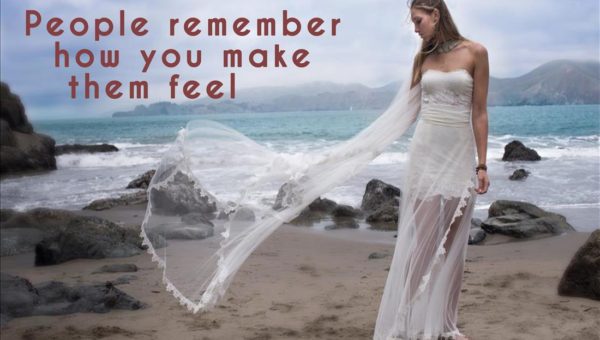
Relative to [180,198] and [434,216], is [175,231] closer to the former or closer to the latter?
[180,198]

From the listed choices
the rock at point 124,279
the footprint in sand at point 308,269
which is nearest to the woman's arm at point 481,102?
the footprint in sand at point 308,269

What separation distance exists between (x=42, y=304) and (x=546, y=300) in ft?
12.4

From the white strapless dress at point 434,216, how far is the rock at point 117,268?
9.55 ft

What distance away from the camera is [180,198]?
4.11 metres

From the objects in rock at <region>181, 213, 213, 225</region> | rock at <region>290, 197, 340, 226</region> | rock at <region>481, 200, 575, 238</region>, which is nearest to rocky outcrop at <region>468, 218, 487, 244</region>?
rock at <region>481, 200, 575, 238</region>

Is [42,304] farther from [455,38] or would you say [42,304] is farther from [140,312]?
[455,38]

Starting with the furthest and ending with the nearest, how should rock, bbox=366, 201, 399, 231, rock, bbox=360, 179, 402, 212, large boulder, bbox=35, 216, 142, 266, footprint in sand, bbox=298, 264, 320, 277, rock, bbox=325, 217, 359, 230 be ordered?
1. rock, bbox=360, 179, 402, 212
2. rock, bbox=366, 201, 399, 231
3. rock, bbox=325, 217, 359, 230
4. large boulder, bbox=35, 216, 142, 266
5. footprint in sand, bbox=298, 264, 320, 277

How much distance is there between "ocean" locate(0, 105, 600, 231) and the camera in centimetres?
1314

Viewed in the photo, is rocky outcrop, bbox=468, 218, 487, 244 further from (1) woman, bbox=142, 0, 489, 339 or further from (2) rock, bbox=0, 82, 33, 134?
(2) rock, bbox=0, 82, 33, 134

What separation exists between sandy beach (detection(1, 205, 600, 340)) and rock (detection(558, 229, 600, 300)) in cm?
10

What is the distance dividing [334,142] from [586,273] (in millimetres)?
27849

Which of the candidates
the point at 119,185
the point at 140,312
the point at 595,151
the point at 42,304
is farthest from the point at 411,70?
the point at 595,151

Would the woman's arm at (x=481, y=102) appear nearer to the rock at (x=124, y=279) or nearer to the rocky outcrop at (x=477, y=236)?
the rock at (x=124, y=279)

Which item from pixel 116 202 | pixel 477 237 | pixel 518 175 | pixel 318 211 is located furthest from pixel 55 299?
pixel 518 175
